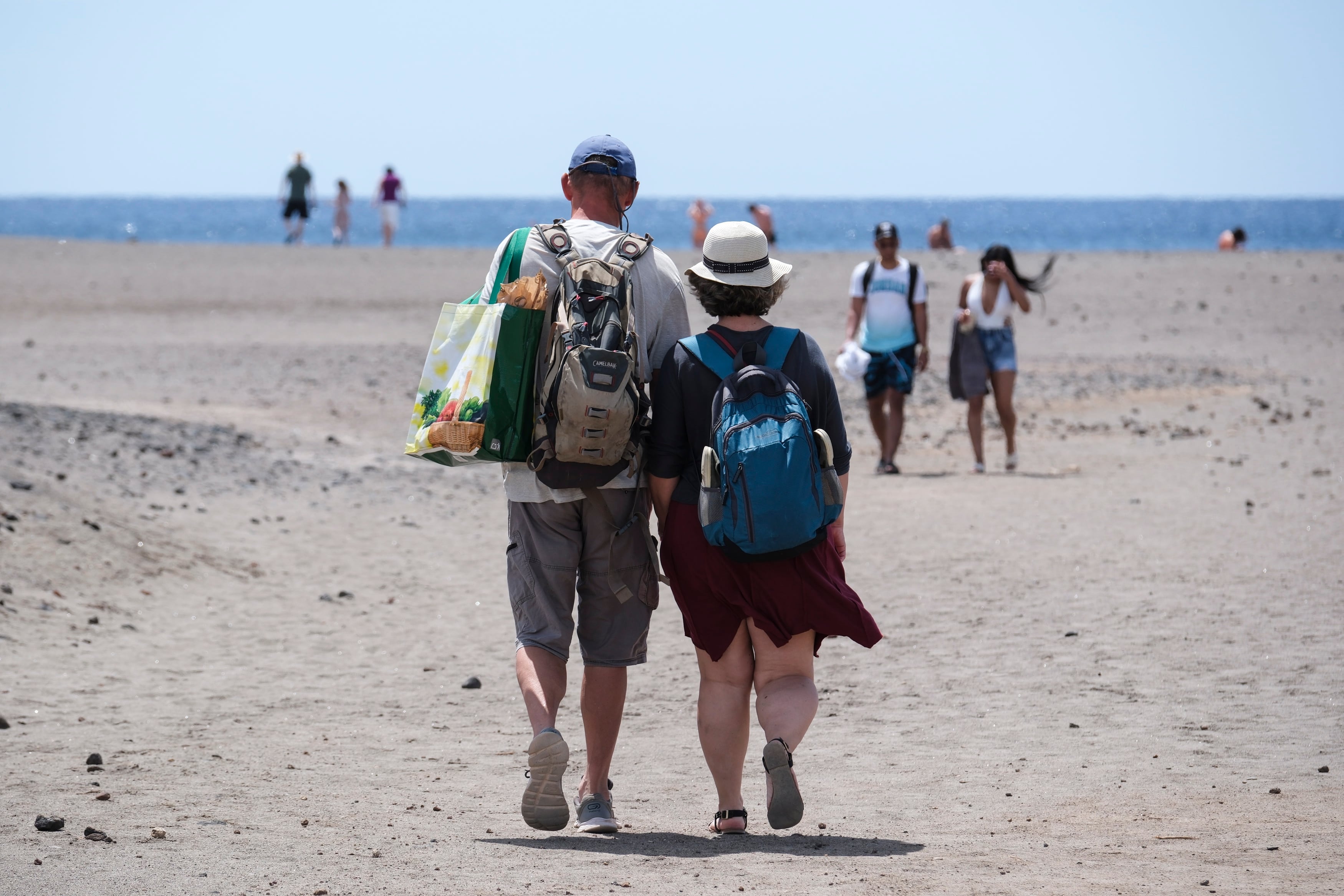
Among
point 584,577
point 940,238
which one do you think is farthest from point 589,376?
point 940,238

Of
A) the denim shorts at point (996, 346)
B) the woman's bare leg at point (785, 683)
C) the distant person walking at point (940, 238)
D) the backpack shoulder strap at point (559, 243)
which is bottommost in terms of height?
the woman's bare leg at point (785, 683)

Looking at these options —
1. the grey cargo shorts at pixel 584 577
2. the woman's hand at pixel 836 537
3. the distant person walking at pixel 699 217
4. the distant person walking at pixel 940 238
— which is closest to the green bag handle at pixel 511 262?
the grey cargo shorts at pixel 584 577

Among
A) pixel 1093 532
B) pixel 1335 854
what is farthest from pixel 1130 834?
pixel 1093 532

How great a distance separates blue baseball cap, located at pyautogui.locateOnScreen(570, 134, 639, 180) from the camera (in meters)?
4.63

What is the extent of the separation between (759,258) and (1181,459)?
323 inches

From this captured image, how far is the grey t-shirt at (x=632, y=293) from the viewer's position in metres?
4.50

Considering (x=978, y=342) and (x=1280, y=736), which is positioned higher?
(x=978, y=342)

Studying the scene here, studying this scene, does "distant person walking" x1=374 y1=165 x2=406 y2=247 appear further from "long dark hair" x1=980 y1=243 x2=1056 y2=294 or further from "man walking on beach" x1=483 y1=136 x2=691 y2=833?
"man walking on beach" x1=483 y1=136 x2=691 y2=833

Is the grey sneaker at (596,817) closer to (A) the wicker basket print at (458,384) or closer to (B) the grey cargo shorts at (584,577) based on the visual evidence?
(B) the grey cargo shorts at (584,577)

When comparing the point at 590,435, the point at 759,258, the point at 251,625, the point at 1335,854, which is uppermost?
the point at 759,258

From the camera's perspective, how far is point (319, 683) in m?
6.82

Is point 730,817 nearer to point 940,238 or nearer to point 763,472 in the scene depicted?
point 763,472

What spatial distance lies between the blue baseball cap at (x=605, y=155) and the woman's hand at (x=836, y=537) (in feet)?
4.24

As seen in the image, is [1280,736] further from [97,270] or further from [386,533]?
[97,270]
